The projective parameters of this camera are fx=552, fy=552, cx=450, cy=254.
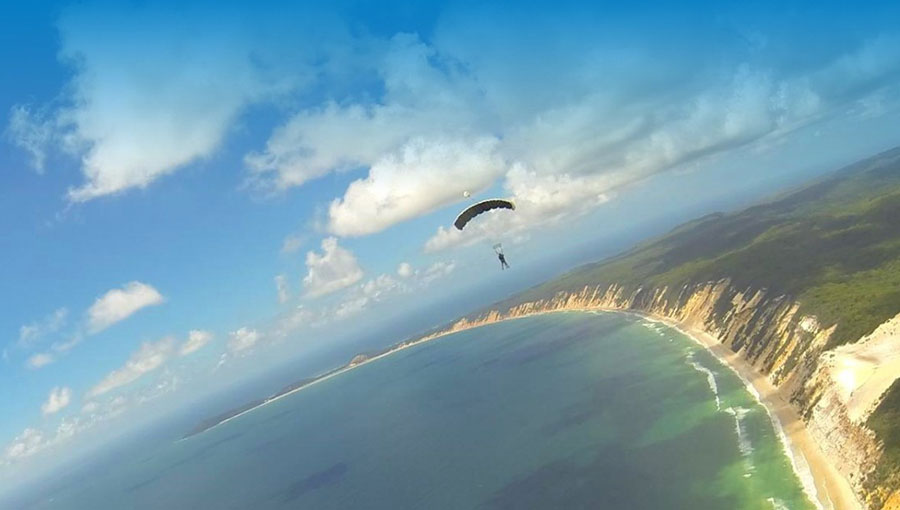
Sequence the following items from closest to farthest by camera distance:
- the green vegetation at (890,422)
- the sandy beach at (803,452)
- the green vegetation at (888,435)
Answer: the green vegetation at (888,435) → the green vegetation at (890,422) → the sandy beach at (803,452)

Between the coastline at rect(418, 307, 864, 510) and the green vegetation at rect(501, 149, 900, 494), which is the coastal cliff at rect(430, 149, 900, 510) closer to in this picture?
the green vegetation at rect(501, 149, 900, 494)

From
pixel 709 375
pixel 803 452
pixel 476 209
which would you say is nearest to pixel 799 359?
pixel 709 375

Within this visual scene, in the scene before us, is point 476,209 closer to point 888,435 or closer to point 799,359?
point 888,435

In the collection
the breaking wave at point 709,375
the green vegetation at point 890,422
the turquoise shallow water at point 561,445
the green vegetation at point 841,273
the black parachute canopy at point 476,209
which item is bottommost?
the breaking wave at point 709,375

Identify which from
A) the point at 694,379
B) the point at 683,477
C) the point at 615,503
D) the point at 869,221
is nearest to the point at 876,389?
the point at 683,477

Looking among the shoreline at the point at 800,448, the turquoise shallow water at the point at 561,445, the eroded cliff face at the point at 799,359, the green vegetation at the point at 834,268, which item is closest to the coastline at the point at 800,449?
the shoreline at the point at 800,448

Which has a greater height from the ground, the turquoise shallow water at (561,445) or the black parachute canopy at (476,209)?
the black parachute canopy at (476,209)

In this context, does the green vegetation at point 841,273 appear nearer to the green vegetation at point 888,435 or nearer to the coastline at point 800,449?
the green vegetation at point 888,435
